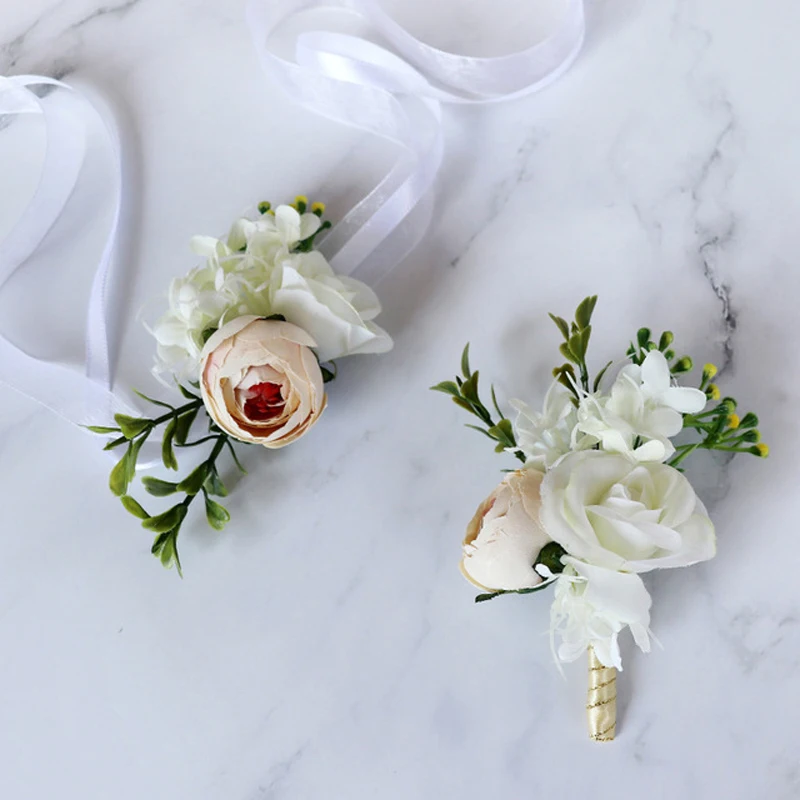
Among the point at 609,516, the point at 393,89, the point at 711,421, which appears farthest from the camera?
the point at 393,89

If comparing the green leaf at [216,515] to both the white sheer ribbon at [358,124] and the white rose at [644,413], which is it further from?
A: the white rose at [644,413]

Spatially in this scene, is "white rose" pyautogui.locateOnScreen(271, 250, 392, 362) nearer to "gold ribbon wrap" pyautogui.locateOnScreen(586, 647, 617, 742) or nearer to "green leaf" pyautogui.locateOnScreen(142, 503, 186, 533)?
"green leaf" pyautogui.locateOnScreen(142, 503, 186, 533)

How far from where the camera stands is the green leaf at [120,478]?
0.73 m

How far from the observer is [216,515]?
760 millimetres

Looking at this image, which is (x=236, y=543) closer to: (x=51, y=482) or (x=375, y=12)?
(x=51, y=482)

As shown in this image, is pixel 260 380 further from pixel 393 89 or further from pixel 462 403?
pixel 393 89

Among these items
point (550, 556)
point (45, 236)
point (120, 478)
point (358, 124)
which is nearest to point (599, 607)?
point (550, 556)

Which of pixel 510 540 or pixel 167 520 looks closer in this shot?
pixel 510 540

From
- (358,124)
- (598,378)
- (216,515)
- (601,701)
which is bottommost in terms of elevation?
(601,701)

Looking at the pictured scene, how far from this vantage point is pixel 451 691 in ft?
2.43

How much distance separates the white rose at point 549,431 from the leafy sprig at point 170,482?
25cm

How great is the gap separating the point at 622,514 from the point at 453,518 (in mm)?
203

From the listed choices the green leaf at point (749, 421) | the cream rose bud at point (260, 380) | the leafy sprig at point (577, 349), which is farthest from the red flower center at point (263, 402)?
the green leaf at point (749, 421)

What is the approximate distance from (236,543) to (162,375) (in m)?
0.17
